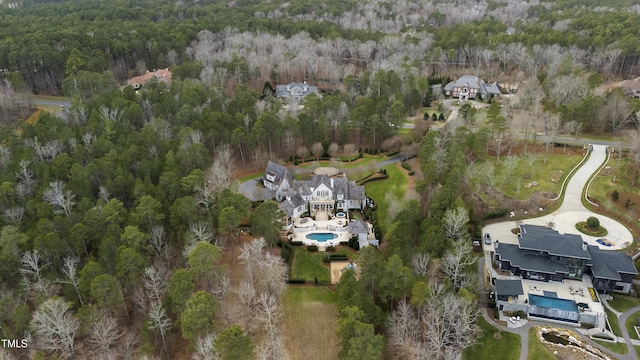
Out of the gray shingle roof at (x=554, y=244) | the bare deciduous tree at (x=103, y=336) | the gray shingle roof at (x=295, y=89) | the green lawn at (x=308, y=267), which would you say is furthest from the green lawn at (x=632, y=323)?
the gray shingle roof at (x=295, y=89)

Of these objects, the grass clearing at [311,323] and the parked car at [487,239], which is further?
the parked car at [487,239]

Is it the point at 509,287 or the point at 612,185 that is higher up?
the point at 509,287

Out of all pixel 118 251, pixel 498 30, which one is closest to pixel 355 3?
pixel 498 30

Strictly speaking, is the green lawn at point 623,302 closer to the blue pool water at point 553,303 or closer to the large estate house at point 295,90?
the blue pool water at point 553,303

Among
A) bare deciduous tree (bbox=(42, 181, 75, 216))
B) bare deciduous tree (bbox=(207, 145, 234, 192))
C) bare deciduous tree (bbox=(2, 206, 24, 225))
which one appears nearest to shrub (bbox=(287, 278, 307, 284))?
bare deciduous tree (bbox=(207, 145, 234, 192))

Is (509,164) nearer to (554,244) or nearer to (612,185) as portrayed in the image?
(612,185)

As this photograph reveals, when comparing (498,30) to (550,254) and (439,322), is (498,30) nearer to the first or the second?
(550,254)

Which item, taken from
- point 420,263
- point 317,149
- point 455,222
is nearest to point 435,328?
point 420,263
